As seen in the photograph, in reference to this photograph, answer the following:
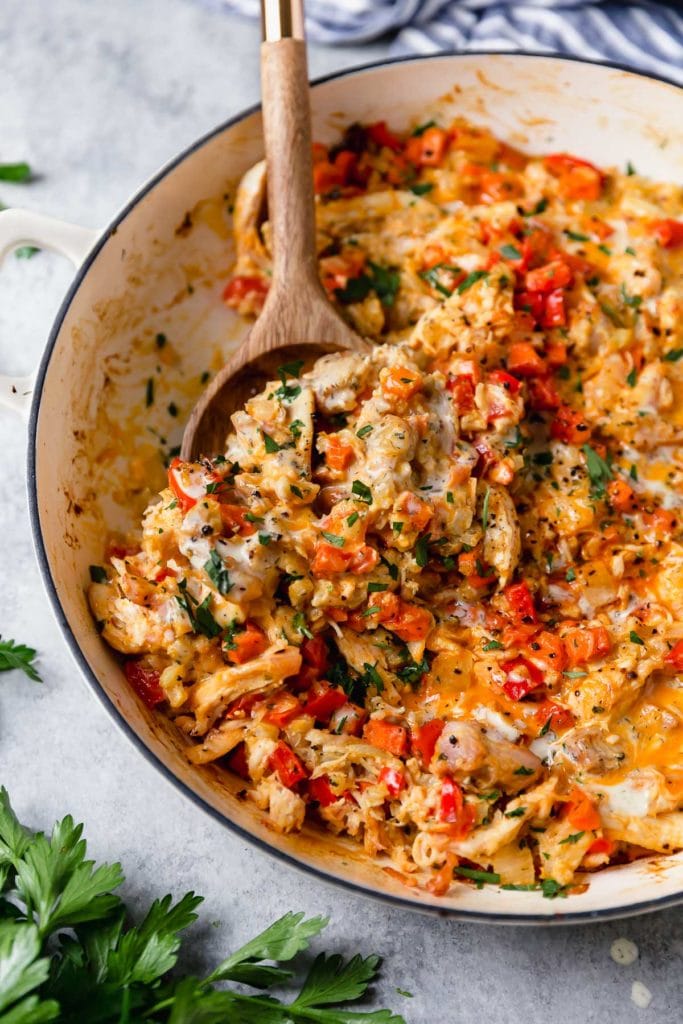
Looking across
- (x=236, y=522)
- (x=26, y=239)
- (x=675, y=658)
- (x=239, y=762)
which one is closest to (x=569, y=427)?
(x=675, y=658)

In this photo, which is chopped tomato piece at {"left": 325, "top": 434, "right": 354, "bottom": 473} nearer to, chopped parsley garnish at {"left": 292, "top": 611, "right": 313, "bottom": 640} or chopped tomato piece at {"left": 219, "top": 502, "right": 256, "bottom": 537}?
chopped tomato piece at {"left": 219, "top": 502, "right": 256, "bottom": 537}

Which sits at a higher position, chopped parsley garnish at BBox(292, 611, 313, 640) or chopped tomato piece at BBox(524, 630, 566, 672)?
chopped parsley garnish at BBox(292, 611, 313, 640)

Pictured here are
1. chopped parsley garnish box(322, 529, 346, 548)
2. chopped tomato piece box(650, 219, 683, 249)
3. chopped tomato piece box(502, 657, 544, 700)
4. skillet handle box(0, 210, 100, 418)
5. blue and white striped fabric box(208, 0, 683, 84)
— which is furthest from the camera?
blue and white striped fabric box(208, 0, 683, 84)

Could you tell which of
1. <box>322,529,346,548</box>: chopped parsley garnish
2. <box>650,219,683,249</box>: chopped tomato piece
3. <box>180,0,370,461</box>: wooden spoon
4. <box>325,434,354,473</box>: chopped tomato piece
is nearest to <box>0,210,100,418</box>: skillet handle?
<box>180,0,370,461</box>: wooden spoon

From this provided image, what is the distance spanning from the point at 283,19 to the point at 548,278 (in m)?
1.52

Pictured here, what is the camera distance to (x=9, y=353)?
5074 millimetres

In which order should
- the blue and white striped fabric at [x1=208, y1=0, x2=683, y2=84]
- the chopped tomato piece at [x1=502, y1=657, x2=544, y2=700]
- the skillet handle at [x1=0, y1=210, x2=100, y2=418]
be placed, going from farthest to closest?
the blue and white striped fabric at [x1=208, y1=0, x2=683, y2=84], the skillet handle at [x1=0, y1=210, x2=100, y2=418], the chopped tomato piece at [x1=502, y1=657, x2=544, y2=700]

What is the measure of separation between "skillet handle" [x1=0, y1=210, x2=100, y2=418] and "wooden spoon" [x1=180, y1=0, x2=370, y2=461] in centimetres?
67

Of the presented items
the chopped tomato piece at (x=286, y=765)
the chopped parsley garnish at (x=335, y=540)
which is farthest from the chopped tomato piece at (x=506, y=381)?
the chopped tomato piece at (x=286, y=765)

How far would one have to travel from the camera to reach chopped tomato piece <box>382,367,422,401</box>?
13.2 feet

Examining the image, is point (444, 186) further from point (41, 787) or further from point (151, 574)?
point (41, 787)

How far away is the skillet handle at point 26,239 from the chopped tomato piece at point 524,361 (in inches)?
71.2

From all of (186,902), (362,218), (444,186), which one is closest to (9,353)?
(362,218)

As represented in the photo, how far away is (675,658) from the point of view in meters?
4.12
